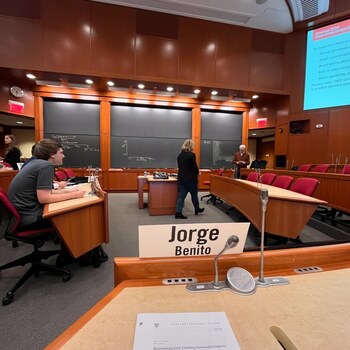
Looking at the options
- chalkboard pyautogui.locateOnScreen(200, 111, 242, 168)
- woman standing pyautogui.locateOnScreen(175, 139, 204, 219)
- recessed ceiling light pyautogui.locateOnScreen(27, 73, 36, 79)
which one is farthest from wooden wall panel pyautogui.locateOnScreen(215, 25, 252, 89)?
recessed ceiling light pyautogui.locateOnScreen(27, 73, 36, 79)

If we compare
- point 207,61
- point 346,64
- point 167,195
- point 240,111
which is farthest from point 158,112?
point 346,64

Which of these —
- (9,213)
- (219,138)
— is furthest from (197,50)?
(9,213)

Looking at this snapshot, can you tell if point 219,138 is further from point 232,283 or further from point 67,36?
point 232,283

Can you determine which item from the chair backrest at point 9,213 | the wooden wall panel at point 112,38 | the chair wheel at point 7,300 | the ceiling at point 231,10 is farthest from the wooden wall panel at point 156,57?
the chair wheel at point 7,300

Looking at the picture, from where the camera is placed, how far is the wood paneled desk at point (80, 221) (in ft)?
5.66

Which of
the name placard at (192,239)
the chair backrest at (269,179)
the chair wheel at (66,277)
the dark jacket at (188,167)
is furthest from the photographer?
the chair backrest at (269,179)

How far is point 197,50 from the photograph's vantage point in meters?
6.01

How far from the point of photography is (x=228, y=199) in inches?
164

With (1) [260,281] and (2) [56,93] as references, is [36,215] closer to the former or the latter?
(1) [260,281]

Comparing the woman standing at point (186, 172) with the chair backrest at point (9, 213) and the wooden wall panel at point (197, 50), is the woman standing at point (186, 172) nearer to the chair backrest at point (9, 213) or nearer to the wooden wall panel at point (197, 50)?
the chair backrest at point (9, 213)

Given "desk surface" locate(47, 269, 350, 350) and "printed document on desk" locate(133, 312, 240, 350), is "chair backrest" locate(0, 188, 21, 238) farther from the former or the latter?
"printed document on desk" locate(133, 312, 240, 350)

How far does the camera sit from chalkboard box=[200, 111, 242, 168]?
285 inches

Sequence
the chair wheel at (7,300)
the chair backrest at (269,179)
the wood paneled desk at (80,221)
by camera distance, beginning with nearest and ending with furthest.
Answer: the chair wheel at (7,300)
the wood paneled desk at (80,221)
the chair backrest at (269,179)

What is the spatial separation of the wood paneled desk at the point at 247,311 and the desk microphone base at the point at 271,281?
0.02 metres
